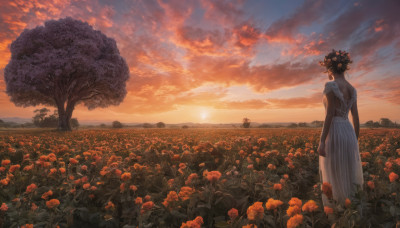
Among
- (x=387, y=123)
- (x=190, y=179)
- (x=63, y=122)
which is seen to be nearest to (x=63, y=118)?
(x=63, y=122)

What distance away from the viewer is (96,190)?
325cm

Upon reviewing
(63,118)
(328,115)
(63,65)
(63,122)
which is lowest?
(328,115)

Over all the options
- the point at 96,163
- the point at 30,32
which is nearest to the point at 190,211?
the point at 96,163

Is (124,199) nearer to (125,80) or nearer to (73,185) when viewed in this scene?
(73,185)

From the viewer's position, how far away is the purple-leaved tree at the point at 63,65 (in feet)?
59.2

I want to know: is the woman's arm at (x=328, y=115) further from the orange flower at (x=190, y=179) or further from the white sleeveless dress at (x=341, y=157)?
the orange flower at (x=190, y=179)

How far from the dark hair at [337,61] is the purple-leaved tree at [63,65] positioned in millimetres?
19614

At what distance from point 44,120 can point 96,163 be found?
185 ft

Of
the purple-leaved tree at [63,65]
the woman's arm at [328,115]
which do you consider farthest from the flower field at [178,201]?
the purple-leaved tree at [63,65]

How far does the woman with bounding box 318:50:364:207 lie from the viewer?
3.26 meters

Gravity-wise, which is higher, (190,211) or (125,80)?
(125,80)

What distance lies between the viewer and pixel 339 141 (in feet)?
10.8

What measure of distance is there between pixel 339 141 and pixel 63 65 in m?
20.9

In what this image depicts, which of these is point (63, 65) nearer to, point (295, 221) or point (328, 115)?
point (328, 115)
